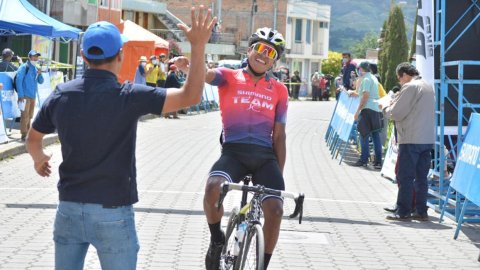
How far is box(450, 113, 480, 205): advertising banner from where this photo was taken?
908 centimetres

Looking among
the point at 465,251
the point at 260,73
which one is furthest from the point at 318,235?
the point at 260,73

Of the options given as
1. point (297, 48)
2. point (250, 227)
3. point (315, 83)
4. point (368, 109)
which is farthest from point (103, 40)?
point (297, 48)

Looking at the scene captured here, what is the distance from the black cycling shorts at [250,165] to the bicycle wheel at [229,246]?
258 millimetres

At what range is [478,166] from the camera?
907 centimetres

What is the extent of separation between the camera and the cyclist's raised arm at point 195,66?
161 inches

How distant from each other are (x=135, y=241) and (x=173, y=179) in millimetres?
9125

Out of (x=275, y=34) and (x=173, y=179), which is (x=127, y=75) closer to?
(x=173, y=179)

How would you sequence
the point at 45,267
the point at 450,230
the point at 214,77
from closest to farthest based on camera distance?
1. the point at 214,77
2. the point at 45,267
3. the point at 450,230

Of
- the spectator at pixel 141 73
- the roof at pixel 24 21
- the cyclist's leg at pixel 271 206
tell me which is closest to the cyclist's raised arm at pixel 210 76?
the cyclist's leg at pixel 271 206

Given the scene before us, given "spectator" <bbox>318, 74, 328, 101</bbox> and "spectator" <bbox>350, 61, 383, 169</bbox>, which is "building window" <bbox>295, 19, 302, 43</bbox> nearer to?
"spectator" <bbox>318, 74, 328, 101</bbox>

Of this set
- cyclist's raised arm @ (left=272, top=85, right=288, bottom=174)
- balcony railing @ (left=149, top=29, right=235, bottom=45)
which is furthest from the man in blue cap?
balcony railing @ (left=149, top=29, right=235, bottom=45)

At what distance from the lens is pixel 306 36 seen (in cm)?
9019

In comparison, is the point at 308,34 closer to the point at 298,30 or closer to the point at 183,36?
the point at 298,30

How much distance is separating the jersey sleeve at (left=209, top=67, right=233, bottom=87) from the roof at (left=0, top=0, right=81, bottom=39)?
1876 cm
